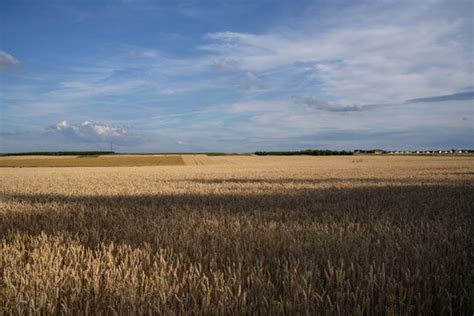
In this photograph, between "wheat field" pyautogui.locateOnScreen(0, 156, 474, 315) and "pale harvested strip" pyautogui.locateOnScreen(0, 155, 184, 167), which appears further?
"pale harvested strip" pyautogui.locateOnScreen(0, 155, 184, 167)

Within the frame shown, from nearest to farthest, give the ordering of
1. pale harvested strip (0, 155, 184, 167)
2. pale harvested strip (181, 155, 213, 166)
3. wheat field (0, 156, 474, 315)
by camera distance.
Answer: wheat field (0, 156, 474, 315) → pale harvested strip (0, 155, 184, 167) → pale harvested strip (181, 155, 213, 166)

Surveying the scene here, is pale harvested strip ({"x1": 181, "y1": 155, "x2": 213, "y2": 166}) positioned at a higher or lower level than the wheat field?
higher

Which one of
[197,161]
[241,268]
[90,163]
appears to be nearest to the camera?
[241,268]

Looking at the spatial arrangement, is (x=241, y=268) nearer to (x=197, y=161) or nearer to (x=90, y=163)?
(x=90, y=163)

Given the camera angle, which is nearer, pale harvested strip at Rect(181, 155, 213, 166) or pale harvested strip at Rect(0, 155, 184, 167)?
pale harvested strip at Rect(0, 155, 184, 167)

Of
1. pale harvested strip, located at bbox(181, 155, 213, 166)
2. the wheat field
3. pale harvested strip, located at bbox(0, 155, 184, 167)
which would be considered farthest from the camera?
pale harvested strip, located at bbox(181, 155, 213, 166)

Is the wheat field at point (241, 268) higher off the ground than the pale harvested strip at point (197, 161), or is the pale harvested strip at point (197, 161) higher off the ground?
the pale harvested strip at point (197, 161)

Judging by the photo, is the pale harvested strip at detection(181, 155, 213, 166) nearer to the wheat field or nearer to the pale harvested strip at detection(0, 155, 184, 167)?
the pale harvested strip at detection(0, 155, 184, 167)

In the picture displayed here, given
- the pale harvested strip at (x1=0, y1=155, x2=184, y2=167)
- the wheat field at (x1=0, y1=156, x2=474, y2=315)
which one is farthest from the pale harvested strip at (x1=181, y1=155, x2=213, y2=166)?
the wheat field at (x1=0, y1=156, x2=474, y2=315)

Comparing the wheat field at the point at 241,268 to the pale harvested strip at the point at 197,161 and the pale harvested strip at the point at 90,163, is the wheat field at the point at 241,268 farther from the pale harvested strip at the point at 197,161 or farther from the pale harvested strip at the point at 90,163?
the pale harvested strip at the point at 90,163

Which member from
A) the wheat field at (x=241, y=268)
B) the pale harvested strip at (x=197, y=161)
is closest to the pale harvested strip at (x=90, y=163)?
the pale harvested strip at (x=197, y=161)

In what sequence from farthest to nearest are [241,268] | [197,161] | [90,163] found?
1. [197,161]
2. [90,163]
3. [241,268]

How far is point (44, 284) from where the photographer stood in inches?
151

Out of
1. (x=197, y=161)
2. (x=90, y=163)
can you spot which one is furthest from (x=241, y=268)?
(x=197, y=161)
